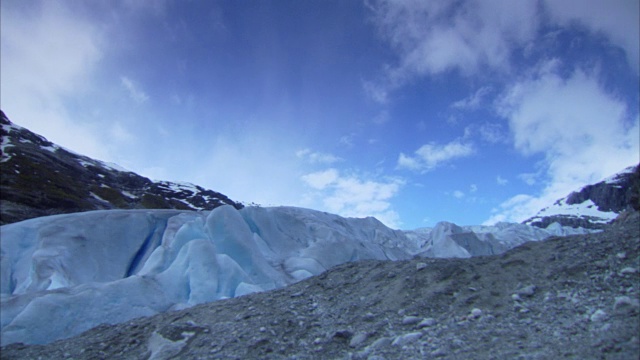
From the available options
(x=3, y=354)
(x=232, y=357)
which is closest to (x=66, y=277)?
(x=3, y=354)

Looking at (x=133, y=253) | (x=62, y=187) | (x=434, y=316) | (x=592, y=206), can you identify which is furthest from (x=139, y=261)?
(x=592, y=206)

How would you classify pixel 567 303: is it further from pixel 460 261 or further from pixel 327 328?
pixel 327 328

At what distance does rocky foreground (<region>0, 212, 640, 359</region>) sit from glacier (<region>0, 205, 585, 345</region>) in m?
3.11

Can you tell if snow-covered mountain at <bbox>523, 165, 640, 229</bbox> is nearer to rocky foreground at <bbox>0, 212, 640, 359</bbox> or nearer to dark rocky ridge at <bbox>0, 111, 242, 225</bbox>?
dark rocky ridge at <bbox>0, 111, 242, 225</bbox>

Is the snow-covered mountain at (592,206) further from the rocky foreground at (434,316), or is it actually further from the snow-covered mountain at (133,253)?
the rocky foreground at (434,316)

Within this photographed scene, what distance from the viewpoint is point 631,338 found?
4457mm

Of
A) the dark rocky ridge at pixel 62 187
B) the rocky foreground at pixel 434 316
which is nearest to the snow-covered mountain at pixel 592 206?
the dark rocky ridge at pixel 62 187

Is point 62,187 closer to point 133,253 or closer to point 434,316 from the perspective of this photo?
point 133,253

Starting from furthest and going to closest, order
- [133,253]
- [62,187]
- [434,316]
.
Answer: [62,187]
[133,253]
[434,316]

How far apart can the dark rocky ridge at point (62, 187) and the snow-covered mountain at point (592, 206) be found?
107414 millimetres

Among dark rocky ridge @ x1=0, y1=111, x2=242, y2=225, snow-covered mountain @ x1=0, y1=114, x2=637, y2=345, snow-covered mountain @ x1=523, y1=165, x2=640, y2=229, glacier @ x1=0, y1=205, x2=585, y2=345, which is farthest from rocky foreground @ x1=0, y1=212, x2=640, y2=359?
snow-covered mountain @ x1=523, y1=165, x2=640, y2=229

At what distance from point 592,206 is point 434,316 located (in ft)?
518

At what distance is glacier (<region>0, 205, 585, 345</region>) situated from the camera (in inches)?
517

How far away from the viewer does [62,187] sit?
43781mm
